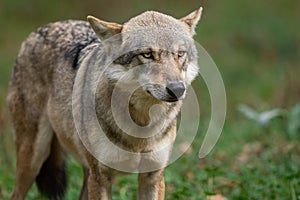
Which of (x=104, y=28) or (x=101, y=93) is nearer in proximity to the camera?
(x=104, y=28)

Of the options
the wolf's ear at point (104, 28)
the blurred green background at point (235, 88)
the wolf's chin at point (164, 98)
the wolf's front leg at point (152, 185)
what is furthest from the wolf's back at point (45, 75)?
the wolf's chin at point (164, 98)

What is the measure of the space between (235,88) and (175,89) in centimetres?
860

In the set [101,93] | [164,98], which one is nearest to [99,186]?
[101,93]

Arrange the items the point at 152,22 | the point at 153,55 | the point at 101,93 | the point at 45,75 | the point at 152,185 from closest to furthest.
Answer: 1. the point at 153,55
2. the point at 152,22
3. the point at 101,93
4. the point at 152,185
5. the point at 45,75

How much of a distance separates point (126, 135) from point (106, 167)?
275mm

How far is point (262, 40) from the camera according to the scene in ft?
51.0

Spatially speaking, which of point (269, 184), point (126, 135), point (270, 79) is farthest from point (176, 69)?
point (270, 79)

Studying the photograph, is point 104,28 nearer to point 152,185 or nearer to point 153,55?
point 153,55

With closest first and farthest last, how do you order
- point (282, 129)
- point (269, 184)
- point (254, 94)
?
point (269, 184) < point (282, 129) < point (254, 94)

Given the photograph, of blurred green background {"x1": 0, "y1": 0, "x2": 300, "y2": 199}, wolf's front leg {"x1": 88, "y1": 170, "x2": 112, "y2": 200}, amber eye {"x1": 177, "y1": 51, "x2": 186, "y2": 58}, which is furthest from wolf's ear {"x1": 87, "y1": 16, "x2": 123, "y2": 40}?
blurred green background {"x1": 0, "y1": 0, "x2": 300, "y2": 199}

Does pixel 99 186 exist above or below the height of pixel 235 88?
below

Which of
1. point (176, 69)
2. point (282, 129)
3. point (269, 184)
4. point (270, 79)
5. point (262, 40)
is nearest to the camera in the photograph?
point (176, 69)

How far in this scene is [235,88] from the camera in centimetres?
1304

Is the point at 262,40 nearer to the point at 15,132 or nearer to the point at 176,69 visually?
the point at 15,132
